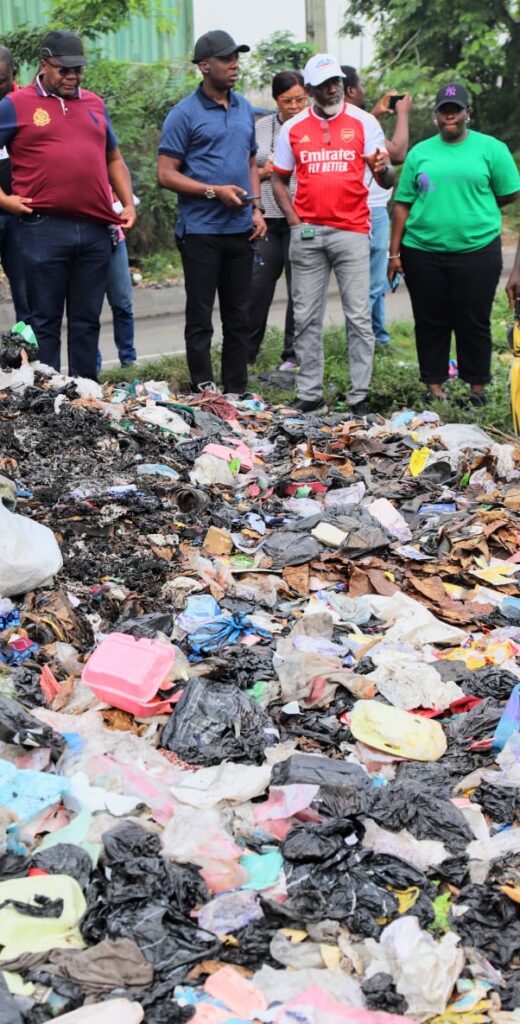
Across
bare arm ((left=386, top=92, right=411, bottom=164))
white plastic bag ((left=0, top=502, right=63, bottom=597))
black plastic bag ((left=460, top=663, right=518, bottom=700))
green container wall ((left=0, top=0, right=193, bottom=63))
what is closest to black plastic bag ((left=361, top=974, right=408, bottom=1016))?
black plastic bag ((left=460, top=663, right=518, bottom=700))

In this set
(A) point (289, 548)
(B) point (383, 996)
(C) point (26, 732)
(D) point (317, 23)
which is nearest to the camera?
(B) point (383, 996)

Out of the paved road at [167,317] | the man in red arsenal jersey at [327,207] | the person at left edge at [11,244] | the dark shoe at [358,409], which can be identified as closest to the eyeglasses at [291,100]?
the man in red arsenal jersey at [327,207]

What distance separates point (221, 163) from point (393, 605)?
11.4ft

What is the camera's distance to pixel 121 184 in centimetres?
655

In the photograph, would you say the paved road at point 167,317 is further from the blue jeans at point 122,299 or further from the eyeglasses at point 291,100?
the eyeglasses at point 291,100

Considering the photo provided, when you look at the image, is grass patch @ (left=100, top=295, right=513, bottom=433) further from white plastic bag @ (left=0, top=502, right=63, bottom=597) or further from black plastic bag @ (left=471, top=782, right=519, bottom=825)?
black plastic bag @ (left=471, top=782, right=519, bottom=825)

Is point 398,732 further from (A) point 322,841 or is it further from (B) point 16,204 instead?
(B) point 16,204

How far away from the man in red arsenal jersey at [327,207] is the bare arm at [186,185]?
410mm

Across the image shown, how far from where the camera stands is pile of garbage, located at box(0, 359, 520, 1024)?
7.82 feet

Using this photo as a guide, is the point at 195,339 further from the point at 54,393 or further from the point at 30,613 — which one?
the point at 30,613

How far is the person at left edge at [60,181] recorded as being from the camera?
19.1 feet

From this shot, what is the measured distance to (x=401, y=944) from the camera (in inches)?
95.3

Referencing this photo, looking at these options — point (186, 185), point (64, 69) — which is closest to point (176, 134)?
point (186, 185)

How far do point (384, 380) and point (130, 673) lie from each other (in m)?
4.41
